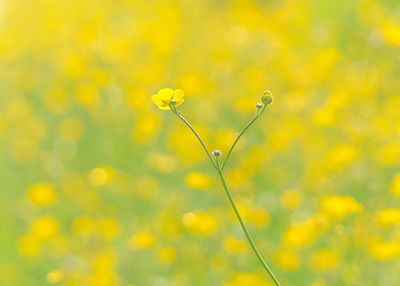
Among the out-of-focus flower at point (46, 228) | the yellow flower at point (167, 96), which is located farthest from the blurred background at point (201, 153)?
the yellow flower at point (167, 96)

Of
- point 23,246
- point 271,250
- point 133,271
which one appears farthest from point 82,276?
point 271,250

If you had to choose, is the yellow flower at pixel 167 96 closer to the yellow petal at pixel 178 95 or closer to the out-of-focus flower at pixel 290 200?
the yellow petal at pixel 178 95

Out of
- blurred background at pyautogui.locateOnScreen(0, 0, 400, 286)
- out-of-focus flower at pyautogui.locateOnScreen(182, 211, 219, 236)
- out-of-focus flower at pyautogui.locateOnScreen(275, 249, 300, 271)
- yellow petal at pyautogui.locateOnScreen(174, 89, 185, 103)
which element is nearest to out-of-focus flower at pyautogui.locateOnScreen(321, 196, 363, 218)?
blurred background at pyautogui.locateOnScreen(0, 0, 400, 286)

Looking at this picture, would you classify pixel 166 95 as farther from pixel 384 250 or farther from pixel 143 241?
pixel 143 241

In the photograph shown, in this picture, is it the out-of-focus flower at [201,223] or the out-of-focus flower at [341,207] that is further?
the out-of-focus flower at [201,223]

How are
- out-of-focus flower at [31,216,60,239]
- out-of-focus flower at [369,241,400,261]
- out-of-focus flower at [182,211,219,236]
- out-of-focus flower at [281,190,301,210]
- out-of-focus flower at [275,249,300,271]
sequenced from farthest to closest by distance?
out-of-focus flower at [31,216,60,239], out-of-focus flower at [281,190,301,210], out-of-focus flower at [182,211,219,236], out-of-focus flower at [275,249,300,271], out-of-focus flower at [369,241,400,261]

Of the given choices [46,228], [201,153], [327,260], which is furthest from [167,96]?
[201,153]

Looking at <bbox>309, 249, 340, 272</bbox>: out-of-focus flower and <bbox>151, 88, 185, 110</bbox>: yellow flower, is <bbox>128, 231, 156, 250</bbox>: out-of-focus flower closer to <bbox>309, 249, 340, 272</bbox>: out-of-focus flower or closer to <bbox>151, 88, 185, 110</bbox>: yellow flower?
<bbox>309, 249, 340, 272</bbox>: out-of-focus flower

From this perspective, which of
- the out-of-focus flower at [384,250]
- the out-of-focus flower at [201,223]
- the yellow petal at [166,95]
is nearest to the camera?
the yellow petal at [166,95]

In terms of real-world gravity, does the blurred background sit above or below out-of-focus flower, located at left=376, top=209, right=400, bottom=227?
above
